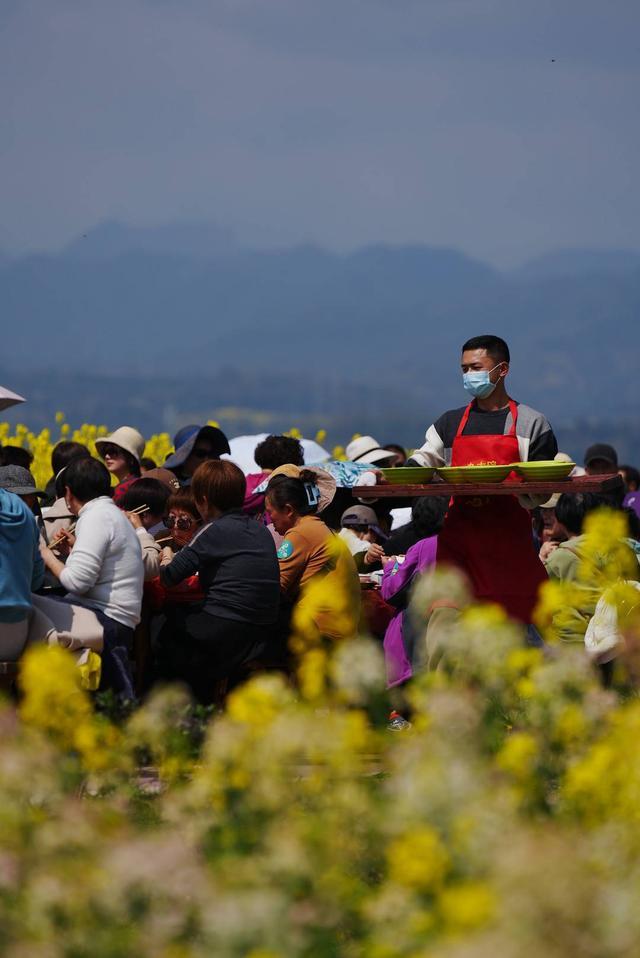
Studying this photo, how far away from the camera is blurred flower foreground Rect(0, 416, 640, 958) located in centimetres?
212

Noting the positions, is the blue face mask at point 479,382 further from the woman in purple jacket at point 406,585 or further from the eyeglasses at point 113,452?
the eyeglasses at point 113,452

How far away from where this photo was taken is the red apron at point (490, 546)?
6.12 meters

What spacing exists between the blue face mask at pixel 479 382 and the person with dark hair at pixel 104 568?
144 cm

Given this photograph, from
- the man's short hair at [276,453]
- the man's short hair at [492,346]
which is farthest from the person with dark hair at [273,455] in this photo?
the man's short hair at [492,346]

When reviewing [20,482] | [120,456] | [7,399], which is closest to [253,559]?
[20,482]

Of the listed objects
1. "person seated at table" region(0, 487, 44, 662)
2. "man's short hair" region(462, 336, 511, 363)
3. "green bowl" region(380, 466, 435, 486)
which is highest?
"man's short hair" region(462, 336, 511, 363)

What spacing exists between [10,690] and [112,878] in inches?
140

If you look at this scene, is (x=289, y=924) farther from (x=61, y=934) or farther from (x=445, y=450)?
(x=445, y=450)

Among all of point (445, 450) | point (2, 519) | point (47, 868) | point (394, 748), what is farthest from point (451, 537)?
point (47, 868)

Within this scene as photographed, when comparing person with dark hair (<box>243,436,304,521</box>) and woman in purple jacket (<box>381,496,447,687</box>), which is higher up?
person with dark hair (<box>243,436,304,521</box>)

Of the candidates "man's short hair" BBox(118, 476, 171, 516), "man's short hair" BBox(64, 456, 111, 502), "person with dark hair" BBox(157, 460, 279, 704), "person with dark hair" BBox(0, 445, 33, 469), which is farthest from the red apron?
"person with dark hair" BBox(0, 445, 33, 469)

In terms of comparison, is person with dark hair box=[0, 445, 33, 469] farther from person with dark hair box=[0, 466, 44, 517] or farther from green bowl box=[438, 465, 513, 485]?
green bowl box=[438, 465, 513, 485]

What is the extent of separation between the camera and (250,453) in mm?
10953

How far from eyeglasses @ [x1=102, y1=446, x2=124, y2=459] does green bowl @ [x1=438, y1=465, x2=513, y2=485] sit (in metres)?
3.55
